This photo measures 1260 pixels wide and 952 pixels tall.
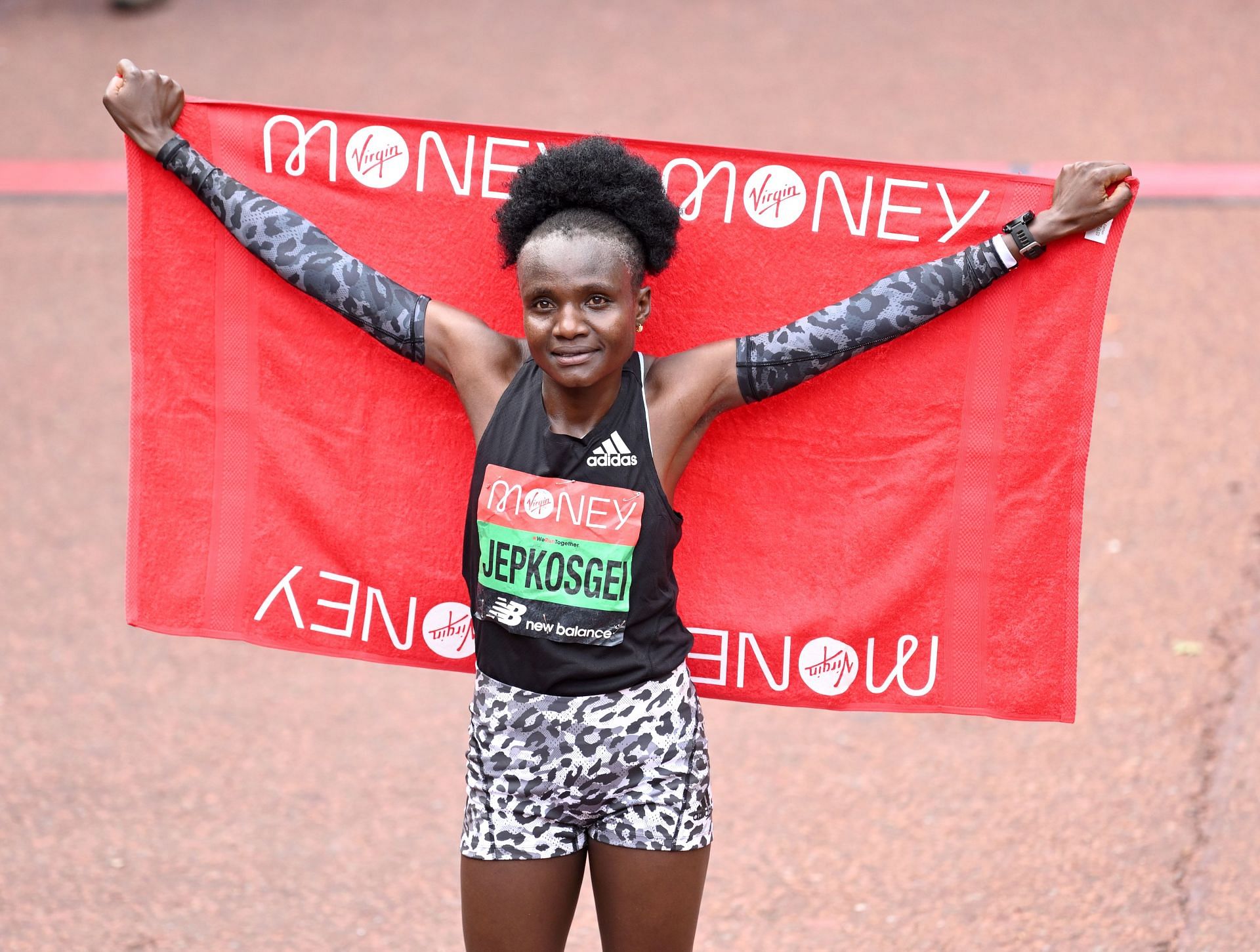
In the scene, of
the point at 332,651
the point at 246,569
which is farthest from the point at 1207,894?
the point at 246,569

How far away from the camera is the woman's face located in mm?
2922

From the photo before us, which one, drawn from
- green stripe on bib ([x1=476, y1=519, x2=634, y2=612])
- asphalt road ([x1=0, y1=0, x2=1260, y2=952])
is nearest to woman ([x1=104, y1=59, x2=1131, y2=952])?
green stripe on bib ([x1=476, y1=519, x2=634, y2=612])

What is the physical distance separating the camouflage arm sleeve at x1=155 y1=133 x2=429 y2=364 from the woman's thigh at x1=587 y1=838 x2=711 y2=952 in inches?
46.2

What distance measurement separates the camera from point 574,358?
293cm

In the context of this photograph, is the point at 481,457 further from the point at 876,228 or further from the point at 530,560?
the point at 876,228

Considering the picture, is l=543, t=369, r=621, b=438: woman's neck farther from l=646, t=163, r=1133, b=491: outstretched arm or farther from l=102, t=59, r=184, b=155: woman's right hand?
l=102, t=59, r=184, b=155: woman's right hand

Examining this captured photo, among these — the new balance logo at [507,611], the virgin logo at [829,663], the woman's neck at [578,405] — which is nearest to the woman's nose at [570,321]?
the woman's neck at [578,405]

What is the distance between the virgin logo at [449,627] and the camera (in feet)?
12.2

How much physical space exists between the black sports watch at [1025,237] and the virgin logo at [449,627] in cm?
161

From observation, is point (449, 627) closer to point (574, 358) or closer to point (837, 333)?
point (574, 358)

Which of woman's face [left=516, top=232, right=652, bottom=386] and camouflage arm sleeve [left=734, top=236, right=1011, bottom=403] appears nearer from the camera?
woman's face [left=516, top=232, right=652, bottom=386]

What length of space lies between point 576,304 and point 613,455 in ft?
1.08

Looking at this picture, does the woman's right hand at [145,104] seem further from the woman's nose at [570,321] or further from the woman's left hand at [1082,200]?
the woman's left hand at [1082,200]

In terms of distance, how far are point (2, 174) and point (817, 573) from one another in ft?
27.3
